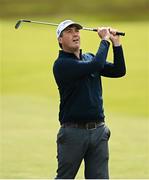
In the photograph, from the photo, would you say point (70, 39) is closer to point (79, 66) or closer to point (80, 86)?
point (79, 66)

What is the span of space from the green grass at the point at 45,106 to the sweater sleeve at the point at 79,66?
269cm

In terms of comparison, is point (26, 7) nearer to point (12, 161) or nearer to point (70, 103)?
point (12, 161)

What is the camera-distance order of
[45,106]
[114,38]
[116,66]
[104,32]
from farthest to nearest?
1. [45,106]
2. [116,66]
3. [114,38]
4. [104,32]

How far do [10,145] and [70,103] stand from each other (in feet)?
16.1

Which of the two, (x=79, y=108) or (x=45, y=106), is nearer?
(x=79, y=108)

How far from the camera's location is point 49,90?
1870 centimetres

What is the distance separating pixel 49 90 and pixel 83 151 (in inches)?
508

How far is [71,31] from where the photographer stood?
233 inches

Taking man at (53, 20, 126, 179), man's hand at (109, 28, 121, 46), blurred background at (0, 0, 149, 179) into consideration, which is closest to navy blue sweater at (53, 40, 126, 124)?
man at (53, 20, 126, 179)

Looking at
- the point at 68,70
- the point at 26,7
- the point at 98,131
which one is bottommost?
the point at 98,131

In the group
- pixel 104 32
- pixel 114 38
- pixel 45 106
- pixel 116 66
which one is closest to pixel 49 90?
pixel 45 106

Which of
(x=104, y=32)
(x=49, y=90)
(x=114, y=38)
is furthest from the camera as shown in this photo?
(x=49, y=90)

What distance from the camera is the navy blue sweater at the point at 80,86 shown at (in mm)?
5719

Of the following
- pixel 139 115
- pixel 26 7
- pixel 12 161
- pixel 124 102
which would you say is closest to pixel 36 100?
pixel 124 102
